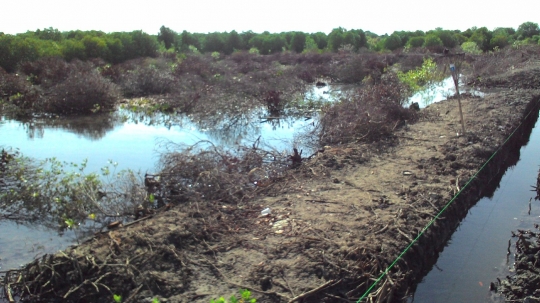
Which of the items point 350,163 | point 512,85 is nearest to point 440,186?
point 350,163

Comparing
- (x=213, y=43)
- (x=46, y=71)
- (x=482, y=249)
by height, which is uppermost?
(x=213, y=43)

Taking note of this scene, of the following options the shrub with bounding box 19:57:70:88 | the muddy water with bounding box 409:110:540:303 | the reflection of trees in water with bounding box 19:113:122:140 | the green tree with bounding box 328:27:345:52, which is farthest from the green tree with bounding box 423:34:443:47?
the muddy water with bounding box 409:110:540:303

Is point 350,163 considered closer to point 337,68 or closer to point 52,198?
point 52,198

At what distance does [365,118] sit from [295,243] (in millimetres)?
6447

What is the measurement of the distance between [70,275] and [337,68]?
2435 centimetres

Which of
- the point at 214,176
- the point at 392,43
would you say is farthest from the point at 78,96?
the point at 392,43

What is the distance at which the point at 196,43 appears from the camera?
45.7 meters

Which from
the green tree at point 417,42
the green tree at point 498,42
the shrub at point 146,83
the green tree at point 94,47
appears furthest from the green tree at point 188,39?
the green tree at point 498,42

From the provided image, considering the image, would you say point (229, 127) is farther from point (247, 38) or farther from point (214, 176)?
point (247, 38)

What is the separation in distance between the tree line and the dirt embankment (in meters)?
21.2

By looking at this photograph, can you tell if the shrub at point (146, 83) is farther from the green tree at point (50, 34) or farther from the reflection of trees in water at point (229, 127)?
the green tree at point (50, 34)

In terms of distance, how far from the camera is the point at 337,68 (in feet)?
93.4

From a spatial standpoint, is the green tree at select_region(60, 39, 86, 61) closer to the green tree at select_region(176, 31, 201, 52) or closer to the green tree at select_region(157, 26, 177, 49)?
the green tree at select_region(157, 26, 177, 49)

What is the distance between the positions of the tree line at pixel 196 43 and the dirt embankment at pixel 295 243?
2120 cm
